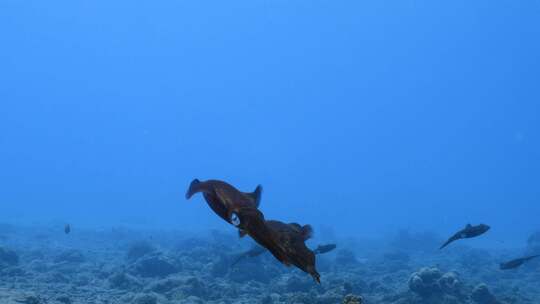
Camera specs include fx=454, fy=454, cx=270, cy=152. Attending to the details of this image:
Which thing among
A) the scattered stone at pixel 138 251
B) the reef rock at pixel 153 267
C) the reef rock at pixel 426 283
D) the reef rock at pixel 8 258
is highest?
the scattered stone at pixel 138 251

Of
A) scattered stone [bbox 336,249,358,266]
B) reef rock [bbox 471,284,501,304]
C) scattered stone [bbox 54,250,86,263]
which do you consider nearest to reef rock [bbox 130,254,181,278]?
scattered stone [bbox 54,250,86,263]

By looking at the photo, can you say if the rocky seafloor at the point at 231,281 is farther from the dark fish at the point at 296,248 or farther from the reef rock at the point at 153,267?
the dark fish at the point at 296,248

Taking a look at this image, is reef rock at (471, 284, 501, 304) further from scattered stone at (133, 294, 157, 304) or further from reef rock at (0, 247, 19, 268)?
reef rock at (0, 247, 19, 268)

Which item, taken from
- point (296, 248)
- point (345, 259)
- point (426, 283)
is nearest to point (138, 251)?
point (345, 259)

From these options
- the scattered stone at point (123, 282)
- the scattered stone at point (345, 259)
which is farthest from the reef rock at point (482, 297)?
the scattered stone at point (345, 259)

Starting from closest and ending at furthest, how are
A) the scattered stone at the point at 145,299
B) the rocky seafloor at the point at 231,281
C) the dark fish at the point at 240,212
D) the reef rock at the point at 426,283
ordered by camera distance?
the dark fish at the point at 240,212
the scattered stone at the point at 145,299
the rocky seafloor at the point at 231,281
the reef rock at the point at 426,283

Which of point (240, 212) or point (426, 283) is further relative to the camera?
point (426, 283)

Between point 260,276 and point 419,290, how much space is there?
634cm

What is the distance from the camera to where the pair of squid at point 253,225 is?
5.72 feet

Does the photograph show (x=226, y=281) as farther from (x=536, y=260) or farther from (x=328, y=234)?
(x=328, y=234)

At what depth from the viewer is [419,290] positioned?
539 inches

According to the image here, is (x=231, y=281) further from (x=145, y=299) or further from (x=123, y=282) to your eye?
(x=145, y=299)

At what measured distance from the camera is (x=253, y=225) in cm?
175

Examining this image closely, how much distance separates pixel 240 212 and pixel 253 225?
A: 0.07m
